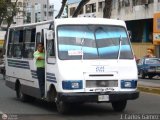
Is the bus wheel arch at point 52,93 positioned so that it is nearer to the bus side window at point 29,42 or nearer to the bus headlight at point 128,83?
the bus headlight at point 128,83

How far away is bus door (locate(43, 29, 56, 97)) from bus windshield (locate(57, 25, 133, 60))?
34 centimetres

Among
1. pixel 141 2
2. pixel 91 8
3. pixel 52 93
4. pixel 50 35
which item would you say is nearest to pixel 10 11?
pixel 141 2

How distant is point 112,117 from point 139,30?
184 feet

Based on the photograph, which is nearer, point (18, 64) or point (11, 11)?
point (18, 64)

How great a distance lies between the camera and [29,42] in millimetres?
16734

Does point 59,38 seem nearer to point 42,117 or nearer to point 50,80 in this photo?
point 50,80

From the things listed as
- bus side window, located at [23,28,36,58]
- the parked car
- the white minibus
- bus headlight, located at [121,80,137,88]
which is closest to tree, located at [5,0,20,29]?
the parked car

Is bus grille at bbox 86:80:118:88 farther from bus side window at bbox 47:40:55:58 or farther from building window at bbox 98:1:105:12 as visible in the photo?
building window at bbox 98:1:105:12

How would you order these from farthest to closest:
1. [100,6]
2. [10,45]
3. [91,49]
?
1. [100,6]
2. [10,45]
3. [91,49]

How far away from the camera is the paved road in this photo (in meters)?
13.5

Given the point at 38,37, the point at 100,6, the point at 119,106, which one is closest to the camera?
the point at 119,106

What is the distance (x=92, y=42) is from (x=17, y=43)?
4.77 meters

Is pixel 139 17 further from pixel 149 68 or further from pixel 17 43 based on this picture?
pixel 17 43

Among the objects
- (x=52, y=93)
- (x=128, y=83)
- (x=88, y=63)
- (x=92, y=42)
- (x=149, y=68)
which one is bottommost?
(x=149, y=68)
